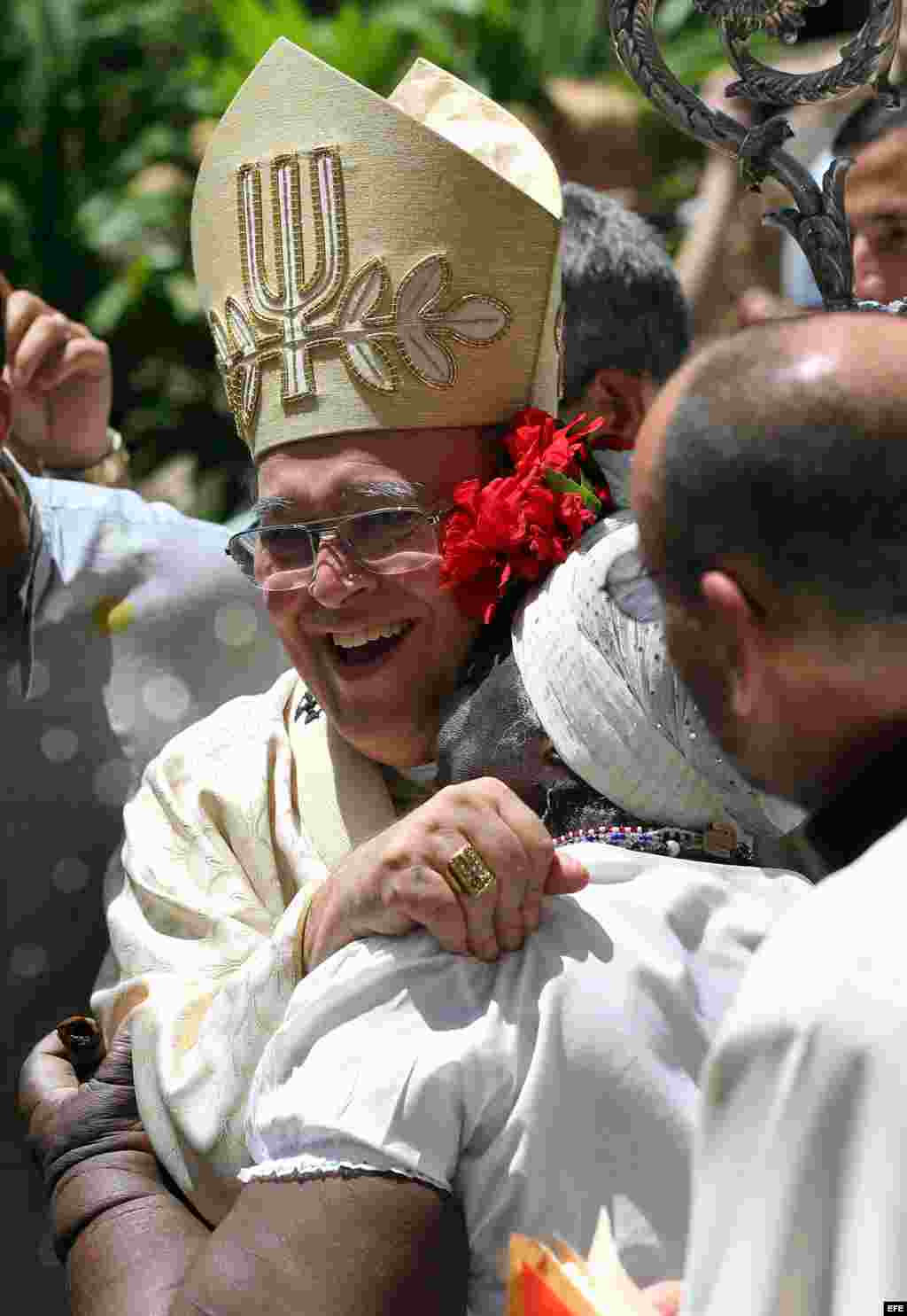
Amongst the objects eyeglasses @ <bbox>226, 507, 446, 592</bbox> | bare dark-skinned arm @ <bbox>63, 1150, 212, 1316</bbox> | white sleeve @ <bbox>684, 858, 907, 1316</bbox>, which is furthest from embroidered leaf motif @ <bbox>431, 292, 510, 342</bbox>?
white sleeve @ <bbox>684, 858, 907, 1316</bbox>

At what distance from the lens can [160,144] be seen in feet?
38.2

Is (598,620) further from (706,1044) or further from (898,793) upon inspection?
(898,793)

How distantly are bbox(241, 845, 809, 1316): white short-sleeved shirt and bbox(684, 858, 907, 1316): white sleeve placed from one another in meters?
0.57

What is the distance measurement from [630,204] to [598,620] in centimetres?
929

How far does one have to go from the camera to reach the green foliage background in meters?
11.3

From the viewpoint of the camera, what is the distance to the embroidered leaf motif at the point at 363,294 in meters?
2.72

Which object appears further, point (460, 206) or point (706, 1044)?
point (460, 206)

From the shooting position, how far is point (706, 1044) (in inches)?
78.5

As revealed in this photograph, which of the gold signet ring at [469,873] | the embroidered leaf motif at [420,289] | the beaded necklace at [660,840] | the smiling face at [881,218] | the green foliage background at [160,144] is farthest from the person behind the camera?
the green foliage background at [160,144]

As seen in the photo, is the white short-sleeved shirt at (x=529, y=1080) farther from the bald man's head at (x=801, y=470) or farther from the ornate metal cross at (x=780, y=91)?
the ornate metal cross at (x=780, y=91)

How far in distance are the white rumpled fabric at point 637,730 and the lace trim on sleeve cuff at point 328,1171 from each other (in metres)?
0.52

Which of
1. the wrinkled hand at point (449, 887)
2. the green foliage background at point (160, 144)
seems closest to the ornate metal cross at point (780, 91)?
the wrinkled hand at point (449, 887)

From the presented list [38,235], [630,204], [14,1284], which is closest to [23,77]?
[38,235]

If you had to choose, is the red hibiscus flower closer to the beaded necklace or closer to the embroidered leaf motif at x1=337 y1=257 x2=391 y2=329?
the embroidered leaf motif at x1=337 y1=257 x2=391 y2=329
